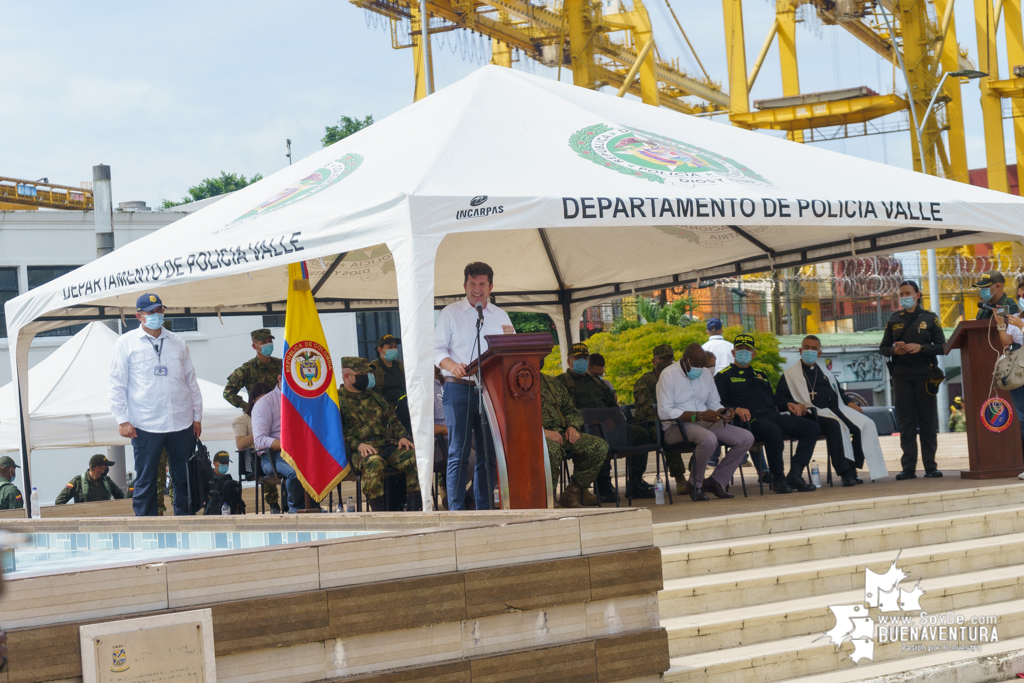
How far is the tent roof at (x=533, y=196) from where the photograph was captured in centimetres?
696

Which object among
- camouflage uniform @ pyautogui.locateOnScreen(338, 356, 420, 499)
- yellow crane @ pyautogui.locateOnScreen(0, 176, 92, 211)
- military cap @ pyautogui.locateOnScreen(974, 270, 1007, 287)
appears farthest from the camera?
yellow crane @ pyautogui.locateOnScreen(0, 176, 92, 211)

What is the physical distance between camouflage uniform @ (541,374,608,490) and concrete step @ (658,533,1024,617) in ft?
6.72

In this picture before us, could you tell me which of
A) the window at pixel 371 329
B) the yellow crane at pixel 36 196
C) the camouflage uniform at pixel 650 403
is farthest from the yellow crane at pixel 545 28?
the camouflage uniform at pixel 650 403

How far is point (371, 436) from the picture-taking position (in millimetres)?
8750

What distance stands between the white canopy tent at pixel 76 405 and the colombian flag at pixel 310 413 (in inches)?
203

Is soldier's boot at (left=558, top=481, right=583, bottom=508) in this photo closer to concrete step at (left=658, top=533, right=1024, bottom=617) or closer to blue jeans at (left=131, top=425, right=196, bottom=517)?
concrete step at (left=658, top=533, right=1024, bottom=617)

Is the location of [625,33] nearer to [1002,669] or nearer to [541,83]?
[541,83]

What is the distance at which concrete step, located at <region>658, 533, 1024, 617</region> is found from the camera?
18.9ft

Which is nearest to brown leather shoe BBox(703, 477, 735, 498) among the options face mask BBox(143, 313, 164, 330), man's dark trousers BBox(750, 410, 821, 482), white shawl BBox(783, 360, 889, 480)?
man's dark trousers BBox(750, 410, 821, 482)

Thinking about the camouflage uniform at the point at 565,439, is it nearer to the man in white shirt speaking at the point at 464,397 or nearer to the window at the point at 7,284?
the man in white shirt speaking at the point at 464,397

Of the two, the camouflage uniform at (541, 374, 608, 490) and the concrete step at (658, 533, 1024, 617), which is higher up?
the camouflage uniform at (541, 374, 608, 490)

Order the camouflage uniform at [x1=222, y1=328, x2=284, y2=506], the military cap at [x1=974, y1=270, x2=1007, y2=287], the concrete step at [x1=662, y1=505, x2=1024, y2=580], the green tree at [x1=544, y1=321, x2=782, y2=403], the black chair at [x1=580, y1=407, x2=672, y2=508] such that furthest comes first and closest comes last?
the green tree at [x1=544, y1=321, x2=782, y2=403], the camouflage uniform at [x1=222, y1=328, x2=284, y2=506], the military cap at [x1=974, y1=270, x2=1007, y2=287], the black chair at [x1=580, y1=407, x2=672, y2=508], the concrete step at [x1=662, y1=505, x2=1024, y2=580]

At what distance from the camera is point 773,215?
7566mm

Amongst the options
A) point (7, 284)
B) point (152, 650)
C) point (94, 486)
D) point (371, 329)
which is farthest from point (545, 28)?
point (152, 650)
